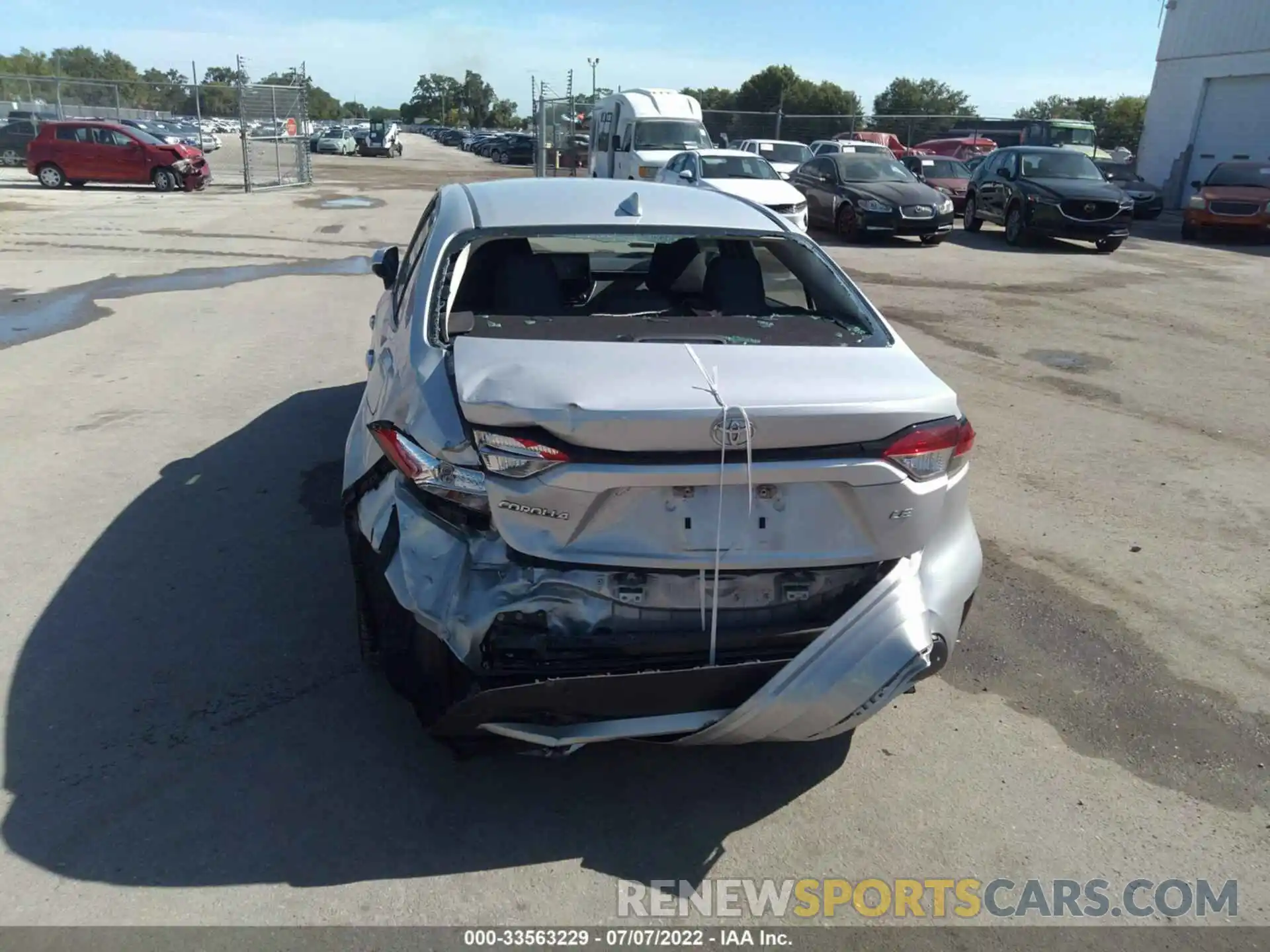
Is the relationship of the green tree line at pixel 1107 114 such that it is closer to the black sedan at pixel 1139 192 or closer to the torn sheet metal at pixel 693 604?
the black sedan at pixel 1139 192

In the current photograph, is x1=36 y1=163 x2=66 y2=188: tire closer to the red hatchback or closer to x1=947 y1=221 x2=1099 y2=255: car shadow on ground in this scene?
the red hatchback

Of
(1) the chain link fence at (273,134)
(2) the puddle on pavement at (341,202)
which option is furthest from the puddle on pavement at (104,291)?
(1) the chain link fence at (273,134)

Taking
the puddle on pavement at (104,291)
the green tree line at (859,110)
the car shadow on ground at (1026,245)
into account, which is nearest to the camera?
the puddle on pavement at (104,291)

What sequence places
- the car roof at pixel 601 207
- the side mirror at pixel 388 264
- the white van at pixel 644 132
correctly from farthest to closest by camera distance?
the white van at pixel 644 132 → the side mirror at pixel 388 264 → the car roof at pixel 601 207

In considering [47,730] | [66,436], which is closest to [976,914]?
[47,730]

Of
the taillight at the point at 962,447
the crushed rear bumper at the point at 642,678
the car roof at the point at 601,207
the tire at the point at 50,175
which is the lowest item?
the crushed rear bumper at the point at 642,678

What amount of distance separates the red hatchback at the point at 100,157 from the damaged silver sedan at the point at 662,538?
26366 millimetres

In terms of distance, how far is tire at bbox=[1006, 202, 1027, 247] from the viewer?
58.3 ft

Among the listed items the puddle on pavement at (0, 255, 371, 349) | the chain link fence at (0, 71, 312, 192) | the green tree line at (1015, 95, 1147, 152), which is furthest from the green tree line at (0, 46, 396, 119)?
the green tree line at (1015, 95, 1147, 152)

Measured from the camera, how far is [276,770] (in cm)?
321

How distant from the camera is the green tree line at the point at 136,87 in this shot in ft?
114

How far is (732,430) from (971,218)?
19422mm

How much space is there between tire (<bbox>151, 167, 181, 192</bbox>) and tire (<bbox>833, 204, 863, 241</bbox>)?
1774 cm

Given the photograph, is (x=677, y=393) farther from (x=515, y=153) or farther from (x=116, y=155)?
(x=515, y=153)
